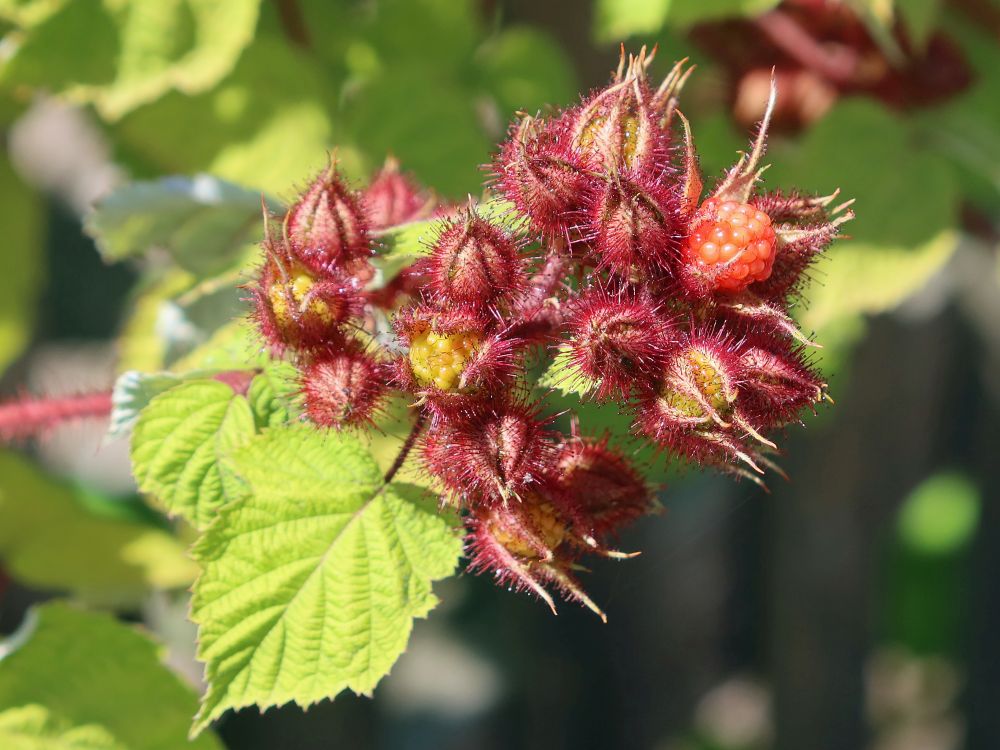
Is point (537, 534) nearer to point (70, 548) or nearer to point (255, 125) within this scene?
point (255, 125)

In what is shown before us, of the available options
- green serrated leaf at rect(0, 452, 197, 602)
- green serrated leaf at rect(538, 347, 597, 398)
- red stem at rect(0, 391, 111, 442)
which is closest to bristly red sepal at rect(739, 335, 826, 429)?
green serrated leaf at rect(538, 347, 597, 398)

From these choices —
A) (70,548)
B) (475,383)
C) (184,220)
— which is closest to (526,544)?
(475,383)

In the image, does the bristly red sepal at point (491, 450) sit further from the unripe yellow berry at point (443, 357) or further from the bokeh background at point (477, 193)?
the bokeh background at point (477, 193)

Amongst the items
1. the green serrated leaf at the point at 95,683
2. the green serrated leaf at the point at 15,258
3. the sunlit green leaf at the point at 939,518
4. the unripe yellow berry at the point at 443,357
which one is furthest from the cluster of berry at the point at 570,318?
the sunlit green leaf at the point at 939,518

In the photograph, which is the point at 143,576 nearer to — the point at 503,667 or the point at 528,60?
the point at 528,60

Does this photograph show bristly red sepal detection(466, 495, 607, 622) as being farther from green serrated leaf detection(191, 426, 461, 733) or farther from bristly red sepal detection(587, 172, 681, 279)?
bristly red sepal detection(587, 172, 681, 279)
